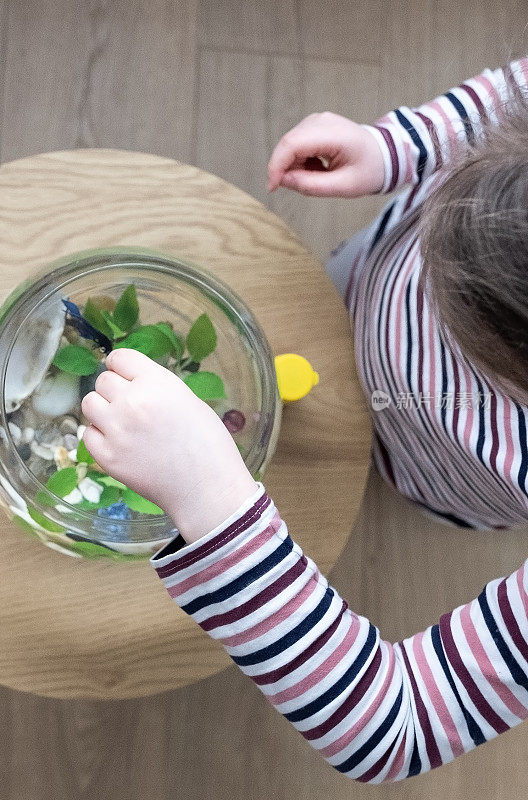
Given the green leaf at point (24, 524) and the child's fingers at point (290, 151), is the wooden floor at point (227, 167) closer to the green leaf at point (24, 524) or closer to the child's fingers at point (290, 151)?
the child's fingers at point (290, 151)

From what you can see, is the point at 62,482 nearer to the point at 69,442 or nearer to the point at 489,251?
the point at 69,442

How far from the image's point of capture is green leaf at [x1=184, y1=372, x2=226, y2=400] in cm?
55

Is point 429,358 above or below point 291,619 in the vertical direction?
above

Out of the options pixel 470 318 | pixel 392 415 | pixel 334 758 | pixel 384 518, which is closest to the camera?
pixel 470 318

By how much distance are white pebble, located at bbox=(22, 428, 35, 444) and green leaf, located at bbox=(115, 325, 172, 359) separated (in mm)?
87

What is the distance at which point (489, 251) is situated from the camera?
1.44 feet

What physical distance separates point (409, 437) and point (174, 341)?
284mm

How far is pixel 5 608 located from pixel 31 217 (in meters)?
0.32

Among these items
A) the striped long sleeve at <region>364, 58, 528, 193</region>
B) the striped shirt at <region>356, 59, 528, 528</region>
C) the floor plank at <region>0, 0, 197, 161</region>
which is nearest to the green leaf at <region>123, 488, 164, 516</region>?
the striped shirt at <region>356, 59, 528, 528</region>

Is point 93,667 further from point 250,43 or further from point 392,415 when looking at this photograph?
point 250,43

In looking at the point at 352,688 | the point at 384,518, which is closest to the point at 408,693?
the point at 352,688

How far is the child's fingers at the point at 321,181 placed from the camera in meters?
0.65

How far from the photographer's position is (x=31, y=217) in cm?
60

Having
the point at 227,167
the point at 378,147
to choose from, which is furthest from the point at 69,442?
the point at 227,167
